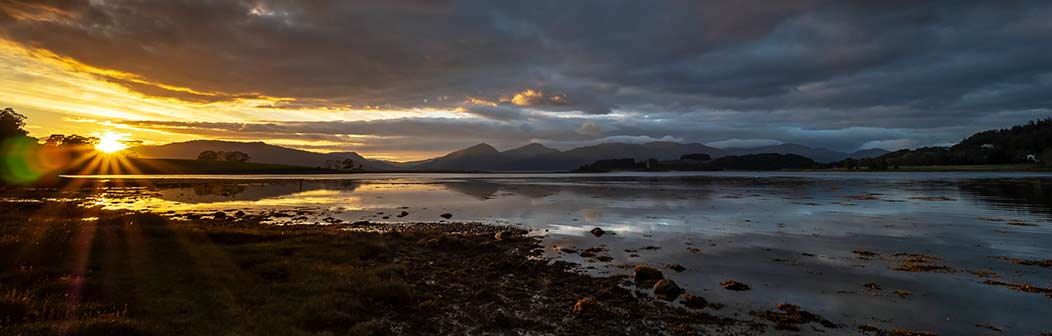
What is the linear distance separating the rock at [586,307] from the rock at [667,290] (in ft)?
9.27

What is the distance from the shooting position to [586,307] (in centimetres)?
1474

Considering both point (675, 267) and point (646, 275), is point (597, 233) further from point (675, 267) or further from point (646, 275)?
point (646, 275)

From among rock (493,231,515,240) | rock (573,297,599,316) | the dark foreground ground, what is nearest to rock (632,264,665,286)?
the dark foreground ground

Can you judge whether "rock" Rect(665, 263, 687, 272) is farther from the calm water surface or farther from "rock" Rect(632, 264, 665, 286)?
"rock" Rect(632, 264, 665, 286)

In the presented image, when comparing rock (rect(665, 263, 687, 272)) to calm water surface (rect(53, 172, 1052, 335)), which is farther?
rock (rect(665, 263, 687, 272))

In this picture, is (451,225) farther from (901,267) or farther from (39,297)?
(901,267)

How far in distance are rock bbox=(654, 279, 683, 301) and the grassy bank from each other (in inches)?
36.2

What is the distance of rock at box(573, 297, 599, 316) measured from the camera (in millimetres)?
14452

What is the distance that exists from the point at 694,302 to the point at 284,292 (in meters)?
14.0

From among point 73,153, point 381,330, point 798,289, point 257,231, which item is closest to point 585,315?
point 381,330

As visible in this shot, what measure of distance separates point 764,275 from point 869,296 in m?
3.94

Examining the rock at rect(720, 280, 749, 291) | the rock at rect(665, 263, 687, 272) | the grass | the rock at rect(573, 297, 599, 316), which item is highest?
the grass

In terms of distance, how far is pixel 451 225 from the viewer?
1453 inches

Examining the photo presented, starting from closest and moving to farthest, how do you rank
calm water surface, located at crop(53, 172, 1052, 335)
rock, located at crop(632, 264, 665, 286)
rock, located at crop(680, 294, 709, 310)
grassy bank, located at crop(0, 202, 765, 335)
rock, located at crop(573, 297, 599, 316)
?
grassy bank, located at crop(0, 202, 765, 335), rock, located at crop(573, 297, 599, 316), calm water surface, located at crop(53, 172, 1052, 335), rock, located at crop(680, 294, 709, 310), rock, located at crop(632, 264, 665, 286)
